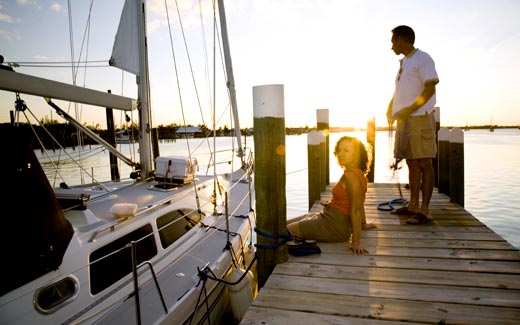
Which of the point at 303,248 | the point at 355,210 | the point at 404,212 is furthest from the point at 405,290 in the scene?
the point at 404,212

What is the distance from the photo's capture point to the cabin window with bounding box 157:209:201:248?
444 cm

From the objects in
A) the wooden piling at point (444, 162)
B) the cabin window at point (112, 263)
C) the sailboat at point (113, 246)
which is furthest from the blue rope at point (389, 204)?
the cabin window at point (112, 263)

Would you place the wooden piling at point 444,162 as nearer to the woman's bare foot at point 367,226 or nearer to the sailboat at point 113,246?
the woman's bare foot at point 367,226

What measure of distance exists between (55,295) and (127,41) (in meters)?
4.80

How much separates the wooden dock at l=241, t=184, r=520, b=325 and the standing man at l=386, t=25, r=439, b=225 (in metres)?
0.77

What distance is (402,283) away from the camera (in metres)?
2.53

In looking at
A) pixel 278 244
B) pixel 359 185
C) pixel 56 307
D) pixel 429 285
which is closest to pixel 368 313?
pixel 429 285

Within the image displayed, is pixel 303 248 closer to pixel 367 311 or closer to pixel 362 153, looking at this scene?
pixel 367 311

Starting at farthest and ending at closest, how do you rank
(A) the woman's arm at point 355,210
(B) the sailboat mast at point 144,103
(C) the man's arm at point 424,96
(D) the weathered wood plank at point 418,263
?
(B) the sailboat mast at point 144,103 → (C) the man's arm at point 424,96 → (A) the woman's arm at point 355,210 → (D) the weathered wood plank at point 418,263

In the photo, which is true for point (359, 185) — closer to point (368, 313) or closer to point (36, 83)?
point (368, 313)

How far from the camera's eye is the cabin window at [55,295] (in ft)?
7.68

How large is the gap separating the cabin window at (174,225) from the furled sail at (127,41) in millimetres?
3097

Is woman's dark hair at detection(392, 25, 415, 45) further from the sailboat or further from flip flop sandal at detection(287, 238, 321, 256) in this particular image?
the sailboat

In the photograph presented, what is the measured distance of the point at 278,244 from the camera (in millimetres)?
2912
